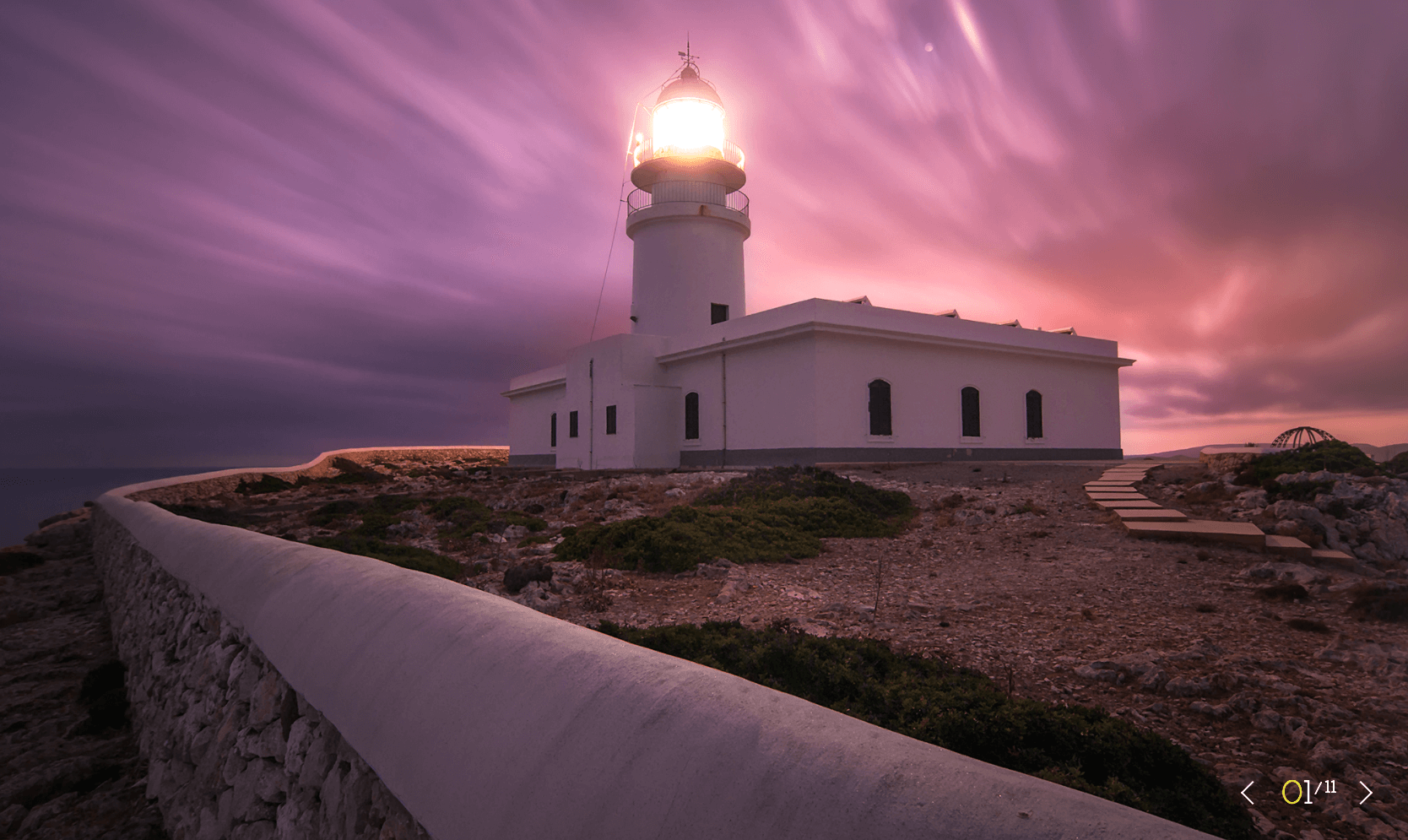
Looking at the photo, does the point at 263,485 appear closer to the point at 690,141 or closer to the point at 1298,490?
the point at 690,141

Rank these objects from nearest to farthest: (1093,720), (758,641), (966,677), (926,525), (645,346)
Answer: (1093,720) → (966,677) → (758,641) → (926,525) → (645,346)

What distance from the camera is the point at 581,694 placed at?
1473 millimetres

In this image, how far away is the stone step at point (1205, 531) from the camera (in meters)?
6.91

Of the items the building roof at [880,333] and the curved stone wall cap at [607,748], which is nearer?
the curved stone wall cap at [607,748]

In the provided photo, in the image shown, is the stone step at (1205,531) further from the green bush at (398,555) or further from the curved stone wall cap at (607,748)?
the curved stone wall cap at (607,748)

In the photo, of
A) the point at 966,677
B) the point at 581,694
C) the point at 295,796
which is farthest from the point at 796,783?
the point at 966,677

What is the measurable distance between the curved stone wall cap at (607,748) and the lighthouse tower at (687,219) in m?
18.9

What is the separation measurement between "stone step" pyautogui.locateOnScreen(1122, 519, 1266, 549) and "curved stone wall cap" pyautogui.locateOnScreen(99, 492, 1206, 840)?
764 cm

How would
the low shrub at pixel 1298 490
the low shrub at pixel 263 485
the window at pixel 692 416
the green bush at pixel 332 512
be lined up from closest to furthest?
the low shrub at pixel 1298 490 < the green bush at pixel 332 512 < the low shrub at pixel 263 485 < the window at pixel 692 416

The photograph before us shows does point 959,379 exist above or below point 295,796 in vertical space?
above

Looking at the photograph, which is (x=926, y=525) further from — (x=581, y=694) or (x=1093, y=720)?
(x=581, y=694)

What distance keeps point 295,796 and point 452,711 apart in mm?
1354

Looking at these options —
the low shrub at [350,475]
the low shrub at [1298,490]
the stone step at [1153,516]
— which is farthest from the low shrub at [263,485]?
the low shrub at [1298,490]

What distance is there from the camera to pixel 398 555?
7617 mm
